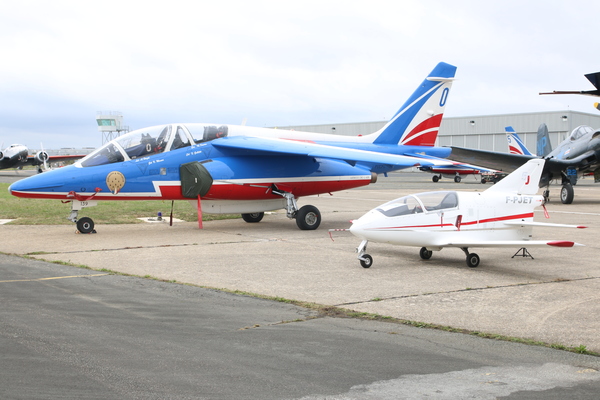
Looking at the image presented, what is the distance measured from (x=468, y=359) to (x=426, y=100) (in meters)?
14.2

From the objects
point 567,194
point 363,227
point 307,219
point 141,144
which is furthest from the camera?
point 567,194

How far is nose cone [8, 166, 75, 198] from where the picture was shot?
45.7 feet

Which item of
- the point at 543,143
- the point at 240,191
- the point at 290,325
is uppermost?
the point at 543,143

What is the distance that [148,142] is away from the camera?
15.1 m

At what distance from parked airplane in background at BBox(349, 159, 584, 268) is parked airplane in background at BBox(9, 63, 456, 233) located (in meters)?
4.03

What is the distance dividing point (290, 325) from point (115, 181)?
30.5 ft

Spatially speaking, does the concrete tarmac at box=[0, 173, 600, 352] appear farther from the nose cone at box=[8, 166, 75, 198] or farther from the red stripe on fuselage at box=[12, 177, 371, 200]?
the nose cone at box=[8, 166, 75, 198]

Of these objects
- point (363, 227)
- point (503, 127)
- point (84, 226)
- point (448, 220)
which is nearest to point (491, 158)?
point (448, 220)

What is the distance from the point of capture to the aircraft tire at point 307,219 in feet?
52.1

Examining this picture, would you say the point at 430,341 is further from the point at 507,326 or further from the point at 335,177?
the point at 335,177

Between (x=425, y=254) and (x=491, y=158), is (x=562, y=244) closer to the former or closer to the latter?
(x=425, y=254)

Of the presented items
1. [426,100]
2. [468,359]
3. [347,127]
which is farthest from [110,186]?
[347,127]

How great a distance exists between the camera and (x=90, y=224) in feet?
49.2

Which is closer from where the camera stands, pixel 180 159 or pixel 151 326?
pixel 151 326
